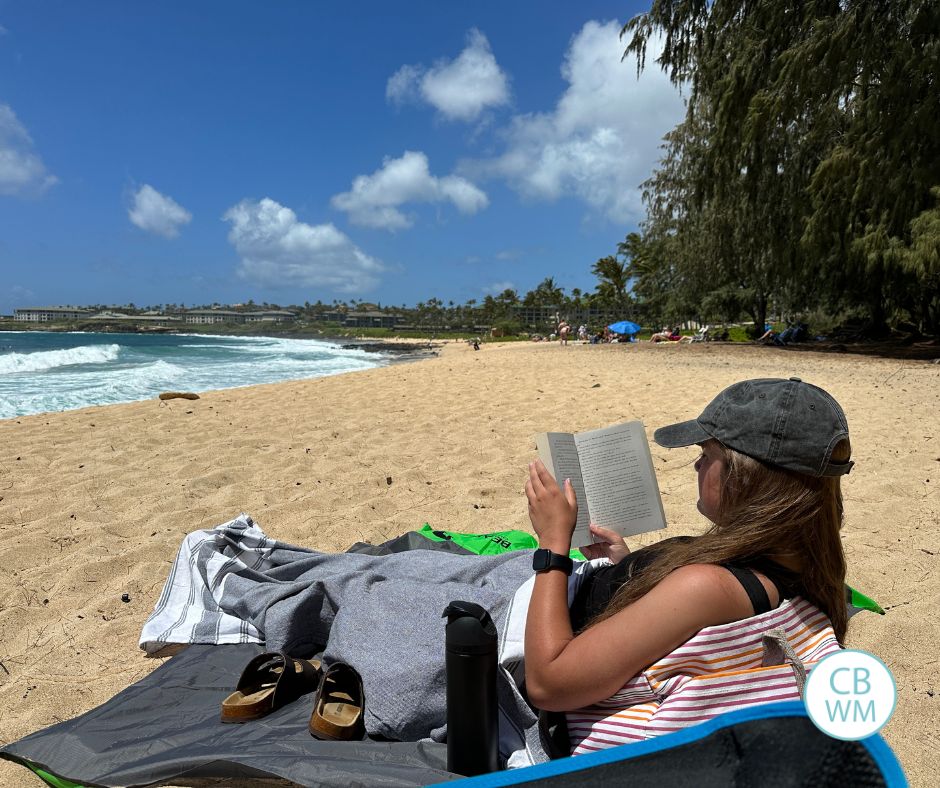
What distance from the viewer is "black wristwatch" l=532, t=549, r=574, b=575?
4.59ft

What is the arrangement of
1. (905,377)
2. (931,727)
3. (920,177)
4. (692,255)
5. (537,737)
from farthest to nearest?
(692,255) → (920,177) → (905,377) → (931,727) → (537,737)

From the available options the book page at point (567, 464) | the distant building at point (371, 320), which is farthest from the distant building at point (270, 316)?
the book page at point (567, 464)

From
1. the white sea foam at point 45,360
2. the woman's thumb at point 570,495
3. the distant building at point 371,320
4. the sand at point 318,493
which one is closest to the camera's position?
the woman's thumb at point 570,495

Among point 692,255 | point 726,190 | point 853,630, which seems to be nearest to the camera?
point 853,630

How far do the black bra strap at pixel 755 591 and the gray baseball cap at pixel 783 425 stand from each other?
24 centimetres

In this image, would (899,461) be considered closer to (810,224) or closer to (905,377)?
(905,377)

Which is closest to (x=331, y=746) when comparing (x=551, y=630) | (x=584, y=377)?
(x=551, y=630)

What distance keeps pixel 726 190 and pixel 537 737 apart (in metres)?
16.8

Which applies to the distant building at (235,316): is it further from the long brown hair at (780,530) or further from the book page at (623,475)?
the long brown hair at (780,530)

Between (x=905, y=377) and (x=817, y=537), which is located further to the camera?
(x=905, y=377)

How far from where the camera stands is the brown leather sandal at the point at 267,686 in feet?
6.28

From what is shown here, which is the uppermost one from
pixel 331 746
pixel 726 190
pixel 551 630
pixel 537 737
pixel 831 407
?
pixel 726 190

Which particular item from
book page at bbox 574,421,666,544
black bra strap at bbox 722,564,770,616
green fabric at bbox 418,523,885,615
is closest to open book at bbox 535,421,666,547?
book page at bbox 574,421,666,544

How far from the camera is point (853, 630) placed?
8.42ft
